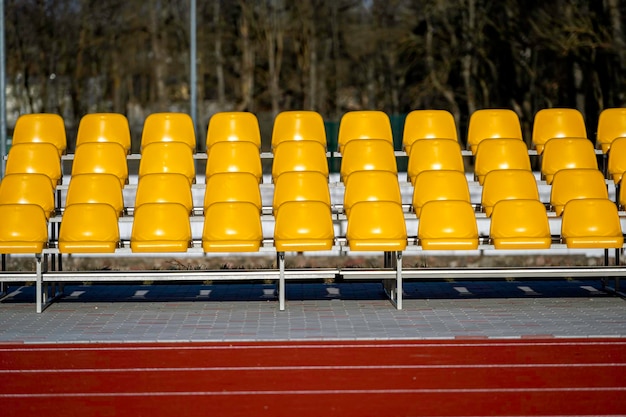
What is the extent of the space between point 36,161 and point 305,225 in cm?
256

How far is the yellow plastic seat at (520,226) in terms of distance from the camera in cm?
790

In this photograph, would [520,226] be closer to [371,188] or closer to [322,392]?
[371,188]

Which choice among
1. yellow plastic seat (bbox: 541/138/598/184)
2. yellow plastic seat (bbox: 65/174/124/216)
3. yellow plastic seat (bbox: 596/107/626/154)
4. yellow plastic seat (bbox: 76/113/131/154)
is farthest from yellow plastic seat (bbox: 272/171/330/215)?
yellow plastic seat (bbox: 596/107/626/154)

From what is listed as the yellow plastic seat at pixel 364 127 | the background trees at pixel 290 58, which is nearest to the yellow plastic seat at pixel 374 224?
the yellow plastic seat at pixel 364 127

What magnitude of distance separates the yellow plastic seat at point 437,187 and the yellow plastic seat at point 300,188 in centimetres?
75

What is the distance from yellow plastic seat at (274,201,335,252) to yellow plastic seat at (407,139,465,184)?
4.40 feet

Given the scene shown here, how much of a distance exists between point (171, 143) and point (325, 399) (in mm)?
4338

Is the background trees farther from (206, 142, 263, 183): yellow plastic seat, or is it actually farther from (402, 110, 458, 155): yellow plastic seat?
(206, 142, 263, 183): yellow plastic seat

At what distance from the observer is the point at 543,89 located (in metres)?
29.3

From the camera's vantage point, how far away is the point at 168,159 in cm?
894

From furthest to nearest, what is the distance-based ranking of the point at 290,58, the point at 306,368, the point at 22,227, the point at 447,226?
the point at 290,58 < the point at 447,226 < the point at 22,227 < the point at 306,368

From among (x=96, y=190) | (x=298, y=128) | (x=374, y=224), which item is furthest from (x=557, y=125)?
(x=96, y=190)

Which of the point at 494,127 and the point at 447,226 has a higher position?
the point at 494,127

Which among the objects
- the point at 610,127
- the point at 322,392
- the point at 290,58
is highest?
the point at 290,58
